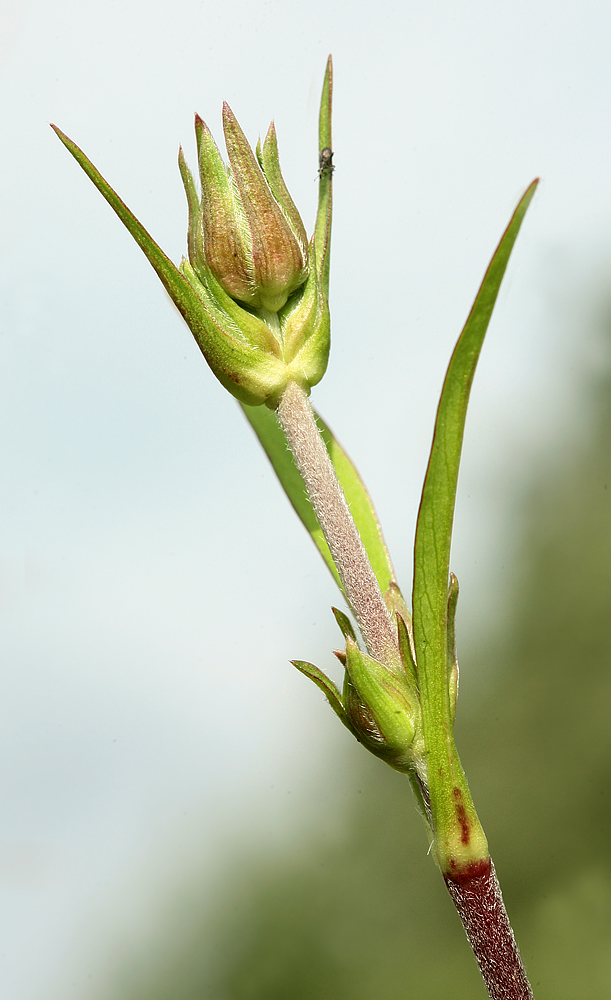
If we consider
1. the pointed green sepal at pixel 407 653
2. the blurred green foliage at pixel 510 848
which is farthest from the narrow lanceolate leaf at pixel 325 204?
the blurred green foliage at pixel 510 848

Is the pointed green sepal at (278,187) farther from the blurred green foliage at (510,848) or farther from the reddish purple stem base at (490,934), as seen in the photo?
the blurred green foliage at (510,848)

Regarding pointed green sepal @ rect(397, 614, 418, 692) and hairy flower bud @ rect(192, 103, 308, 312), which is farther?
hairy flower bud @ rect(192, 103, 308, 312)

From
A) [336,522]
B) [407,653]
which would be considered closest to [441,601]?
[407,653]

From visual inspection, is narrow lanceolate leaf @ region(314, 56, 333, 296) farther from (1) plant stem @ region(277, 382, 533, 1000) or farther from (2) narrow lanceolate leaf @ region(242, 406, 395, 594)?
(2) narrow lanceolate leaf @ region(242, 406, 395, 594)

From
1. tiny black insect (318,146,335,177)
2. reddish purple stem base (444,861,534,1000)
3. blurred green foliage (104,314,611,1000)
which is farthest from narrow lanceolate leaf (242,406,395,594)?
blurred green foliage (104,314,611,1000)

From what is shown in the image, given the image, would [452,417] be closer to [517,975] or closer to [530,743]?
[517,975]
